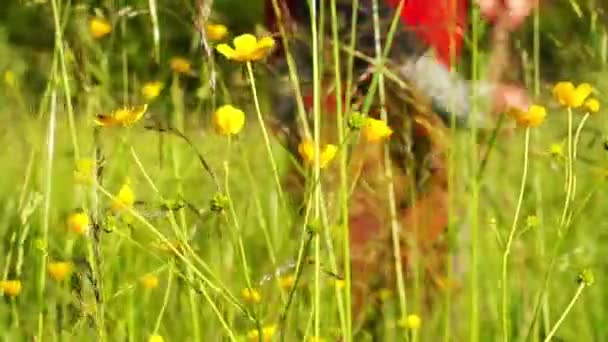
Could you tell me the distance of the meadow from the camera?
3.70 feet

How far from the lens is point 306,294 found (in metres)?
1.78

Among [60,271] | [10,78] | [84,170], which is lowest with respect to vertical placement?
[60,271]

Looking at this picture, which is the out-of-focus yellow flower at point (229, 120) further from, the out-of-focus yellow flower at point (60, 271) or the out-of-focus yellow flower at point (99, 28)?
the out-of-focus yellow flower at point (99, 28)

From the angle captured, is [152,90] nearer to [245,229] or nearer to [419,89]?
[245,229]

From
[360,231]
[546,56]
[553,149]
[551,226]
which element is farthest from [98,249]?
[546,56]

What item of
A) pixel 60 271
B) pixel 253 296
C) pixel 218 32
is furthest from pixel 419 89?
pixel 253 296

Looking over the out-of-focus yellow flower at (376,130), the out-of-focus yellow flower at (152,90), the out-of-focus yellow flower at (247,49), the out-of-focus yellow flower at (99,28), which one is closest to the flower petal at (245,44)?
the out-of-focus yellow flower at (247,49)

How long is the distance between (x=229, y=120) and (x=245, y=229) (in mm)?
656

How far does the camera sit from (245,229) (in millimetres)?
Answer: 1854

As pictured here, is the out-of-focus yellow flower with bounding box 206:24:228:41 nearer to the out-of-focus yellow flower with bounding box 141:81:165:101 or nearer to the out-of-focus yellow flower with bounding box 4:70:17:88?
the out-of-focus yellow flower with bounding box 141:81:165:101

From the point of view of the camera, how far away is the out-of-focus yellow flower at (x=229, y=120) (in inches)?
47.3

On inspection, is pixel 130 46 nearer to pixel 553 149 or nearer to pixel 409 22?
pixel 409 22

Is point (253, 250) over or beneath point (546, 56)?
beneath

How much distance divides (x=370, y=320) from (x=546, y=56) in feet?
27.6
